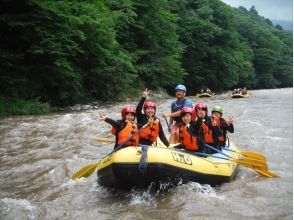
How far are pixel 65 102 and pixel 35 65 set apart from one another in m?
2.27

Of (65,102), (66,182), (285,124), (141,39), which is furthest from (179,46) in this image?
(66,182)

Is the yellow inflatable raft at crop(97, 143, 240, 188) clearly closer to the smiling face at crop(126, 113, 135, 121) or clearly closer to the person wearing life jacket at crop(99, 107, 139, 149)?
the person wearing life jacket at crop(99, 107, 139, 149)

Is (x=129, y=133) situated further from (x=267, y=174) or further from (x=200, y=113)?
(x=267, y=174)

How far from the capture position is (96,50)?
69.5 ft

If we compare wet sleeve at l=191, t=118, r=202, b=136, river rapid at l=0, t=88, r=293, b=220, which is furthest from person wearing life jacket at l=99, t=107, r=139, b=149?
wet sleeve at l=191, t=118, r=202, b=136

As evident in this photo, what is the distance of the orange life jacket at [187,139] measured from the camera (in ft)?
23.9

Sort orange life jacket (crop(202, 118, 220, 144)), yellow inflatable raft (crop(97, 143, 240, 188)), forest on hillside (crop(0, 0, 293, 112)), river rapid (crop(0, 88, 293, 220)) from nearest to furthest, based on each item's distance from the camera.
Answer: river rapid (crop(0, 88, 293, 220)) < yellow inflatable raft (crop(97, 143, 240, 188)) < orange life jacket (crop(202, 118, 220, 144)) < forest on hillside (crop(0, 0, 293, 112))

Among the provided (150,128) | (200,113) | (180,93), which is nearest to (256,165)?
(200,113)

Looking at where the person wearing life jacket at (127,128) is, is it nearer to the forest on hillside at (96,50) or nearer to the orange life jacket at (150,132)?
the orange life jacket at (150,132)

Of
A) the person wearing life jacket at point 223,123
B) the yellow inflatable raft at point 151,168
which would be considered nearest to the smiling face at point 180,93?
the person wearing life jacket at point 223,123

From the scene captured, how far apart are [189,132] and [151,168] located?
4.33 feet

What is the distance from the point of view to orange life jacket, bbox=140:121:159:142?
715cm

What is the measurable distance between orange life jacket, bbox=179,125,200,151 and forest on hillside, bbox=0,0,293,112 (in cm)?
1104

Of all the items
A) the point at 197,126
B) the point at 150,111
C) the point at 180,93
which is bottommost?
the point at 197,126
